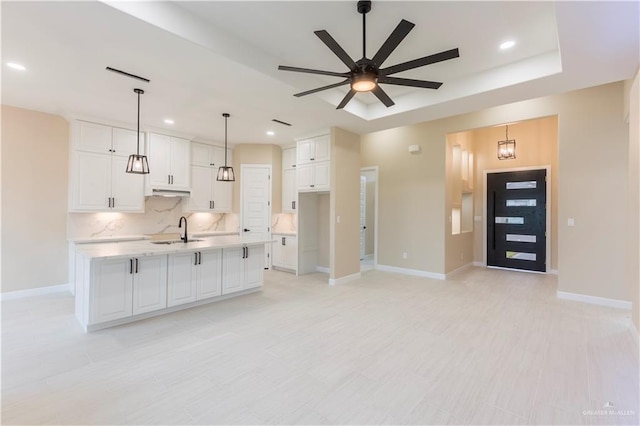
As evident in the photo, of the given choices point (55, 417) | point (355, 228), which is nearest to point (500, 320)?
point (355, 228)

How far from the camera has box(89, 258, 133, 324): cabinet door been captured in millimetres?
3141

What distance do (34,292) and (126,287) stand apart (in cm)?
256

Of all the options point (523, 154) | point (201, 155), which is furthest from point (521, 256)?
point (201, 155)

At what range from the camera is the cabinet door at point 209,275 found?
158 inches

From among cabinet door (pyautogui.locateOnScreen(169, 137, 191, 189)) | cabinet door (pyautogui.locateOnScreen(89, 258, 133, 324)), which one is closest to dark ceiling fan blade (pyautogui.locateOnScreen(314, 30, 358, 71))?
cabinet door (pyautogui.locateOnScreen(89, 258, 133, 324))

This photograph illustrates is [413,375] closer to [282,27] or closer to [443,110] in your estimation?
[282,27]

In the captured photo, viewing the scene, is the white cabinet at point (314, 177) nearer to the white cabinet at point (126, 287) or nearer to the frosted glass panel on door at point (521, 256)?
the white cabinet at point (126, 287)

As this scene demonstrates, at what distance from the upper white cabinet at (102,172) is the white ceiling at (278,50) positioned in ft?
1.59

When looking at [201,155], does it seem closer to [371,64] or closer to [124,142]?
[124,142]

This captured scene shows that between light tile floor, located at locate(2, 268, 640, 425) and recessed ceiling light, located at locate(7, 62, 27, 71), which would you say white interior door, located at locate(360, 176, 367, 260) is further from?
recessed ceiling light, located at locate(7, 62, 27, 71)

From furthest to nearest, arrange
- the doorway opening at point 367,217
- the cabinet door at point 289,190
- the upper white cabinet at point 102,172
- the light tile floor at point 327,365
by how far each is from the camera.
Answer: the doorway opening at point 367,217
the cabinet door at point 289,190
the upper white cabinet at point 102,172
the light tile floor at point 327,365

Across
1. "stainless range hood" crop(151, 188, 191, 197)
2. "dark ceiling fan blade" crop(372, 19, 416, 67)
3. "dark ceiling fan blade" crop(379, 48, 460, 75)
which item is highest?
"dark ceiling fan blade" crop(372, 19, 416, 67)

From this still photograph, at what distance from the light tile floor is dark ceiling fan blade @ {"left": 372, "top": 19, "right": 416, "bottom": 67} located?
103 inches

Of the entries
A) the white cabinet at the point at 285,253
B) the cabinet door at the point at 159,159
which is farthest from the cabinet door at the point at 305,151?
the cabinet door at the point at 159,159
